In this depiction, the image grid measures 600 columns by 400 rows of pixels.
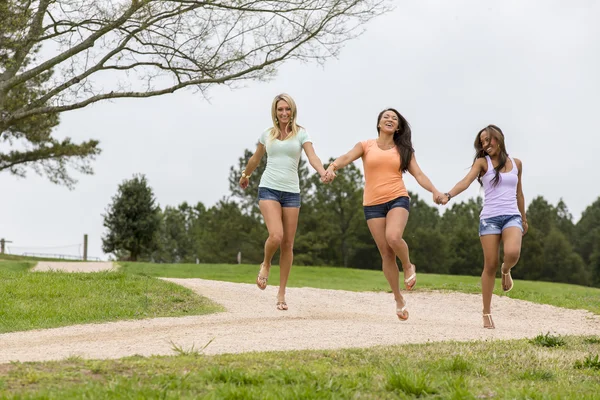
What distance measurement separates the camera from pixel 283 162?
10.0 m

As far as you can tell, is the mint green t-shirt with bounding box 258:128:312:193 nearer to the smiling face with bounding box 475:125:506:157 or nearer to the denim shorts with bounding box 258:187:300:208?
the denim shorts with bounding box 258:187:300:208

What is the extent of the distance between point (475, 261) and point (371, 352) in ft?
210

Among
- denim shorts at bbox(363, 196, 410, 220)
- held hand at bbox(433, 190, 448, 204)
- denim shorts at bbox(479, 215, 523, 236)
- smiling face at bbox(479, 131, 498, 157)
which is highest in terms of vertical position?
smiling face at bbox(479, 131, 498, 157)

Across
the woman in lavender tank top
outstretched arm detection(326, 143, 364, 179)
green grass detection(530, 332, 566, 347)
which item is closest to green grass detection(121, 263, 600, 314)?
the woman in lavender tank top

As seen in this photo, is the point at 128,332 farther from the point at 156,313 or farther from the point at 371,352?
the point at 371,352

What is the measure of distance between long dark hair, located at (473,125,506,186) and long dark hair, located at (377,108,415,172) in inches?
35.7

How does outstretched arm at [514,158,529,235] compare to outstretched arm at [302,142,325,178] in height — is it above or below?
below

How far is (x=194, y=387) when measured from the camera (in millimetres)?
5414

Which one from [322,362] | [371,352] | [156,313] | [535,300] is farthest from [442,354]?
[535,300]

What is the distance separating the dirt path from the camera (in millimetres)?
7668

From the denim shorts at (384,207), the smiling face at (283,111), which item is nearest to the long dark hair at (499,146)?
the denim shorts at (384,207)

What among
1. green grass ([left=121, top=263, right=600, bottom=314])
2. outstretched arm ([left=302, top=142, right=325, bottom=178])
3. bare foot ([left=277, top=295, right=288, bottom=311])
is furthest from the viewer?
green grass ([left=121, top=263, right=600, bottom=314])

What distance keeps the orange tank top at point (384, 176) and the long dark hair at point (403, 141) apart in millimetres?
61

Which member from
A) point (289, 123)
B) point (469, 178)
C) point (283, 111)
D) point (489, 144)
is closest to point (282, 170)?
point (289, 123)
